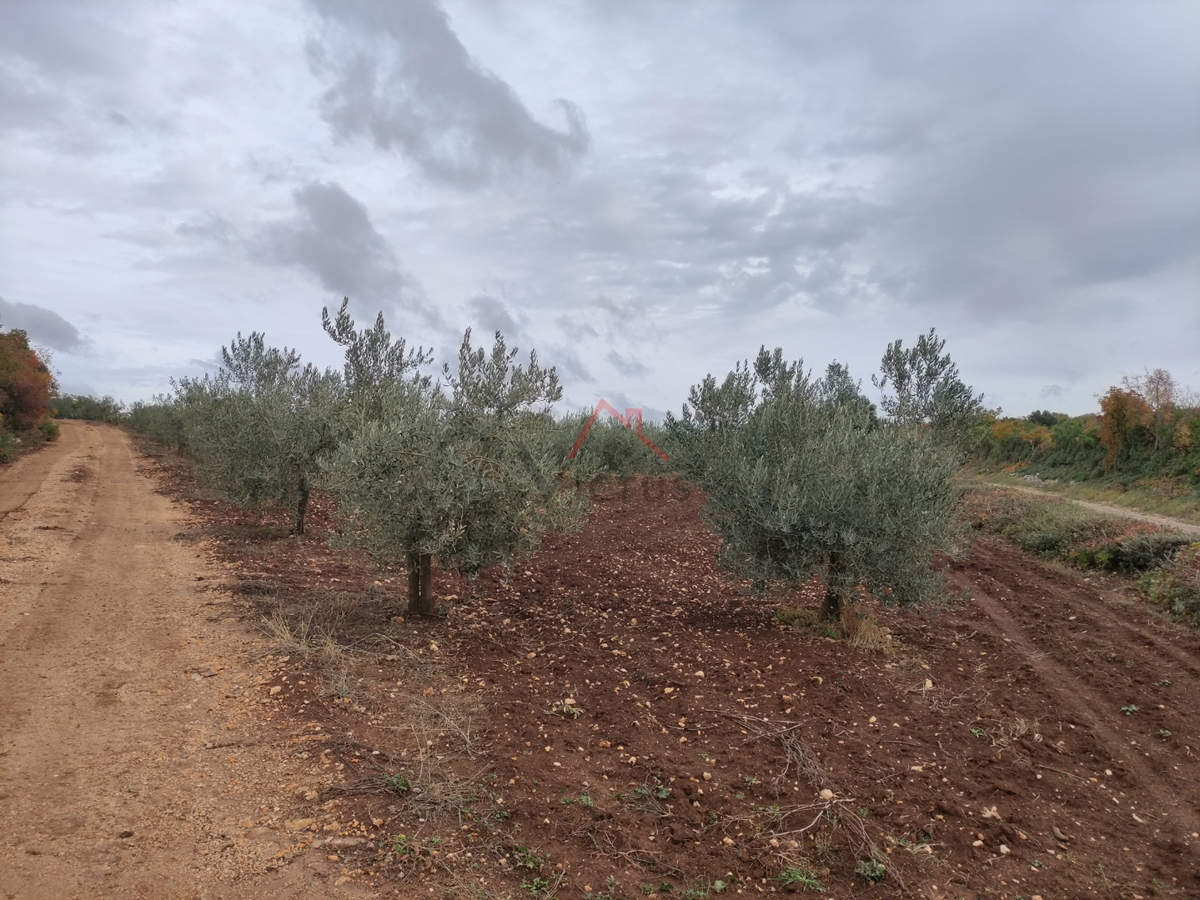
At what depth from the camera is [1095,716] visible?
299 inches

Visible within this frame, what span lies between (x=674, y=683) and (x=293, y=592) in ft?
20.3

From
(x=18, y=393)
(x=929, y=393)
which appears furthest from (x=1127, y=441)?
(x=18, y=393)

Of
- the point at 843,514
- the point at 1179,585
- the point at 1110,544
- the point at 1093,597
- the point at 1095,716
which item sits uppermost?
the point at 843,514

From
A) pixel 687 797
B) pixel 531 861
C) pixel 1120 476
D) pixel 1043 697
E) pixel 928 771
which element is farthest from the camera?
pixel 1120 476

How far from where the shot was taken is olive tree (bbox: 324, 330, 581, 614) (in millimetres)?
8227

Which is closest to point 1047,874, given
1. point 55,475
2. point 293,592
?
point 293,592

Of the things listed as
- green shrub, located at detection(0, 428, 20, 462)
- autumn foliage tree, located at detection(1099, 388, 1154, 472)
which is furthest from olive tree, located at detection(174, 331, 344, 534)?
autumn foliage tree, located at detection(1099, 388, 1154, 472)

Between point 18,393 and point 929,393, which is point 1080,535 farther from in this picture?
point 18,393

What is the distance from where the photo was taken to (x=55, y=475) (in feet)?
80.1

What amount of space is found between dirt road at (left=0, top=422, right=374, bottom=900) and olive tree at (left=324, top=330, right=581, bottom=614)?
2.08 meters

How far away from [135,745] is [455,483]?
381 centimetres

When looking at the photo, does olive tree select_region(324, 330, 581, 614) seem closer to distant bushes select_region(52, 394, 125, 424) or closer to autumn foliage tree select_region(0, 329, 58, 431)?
autumn foliage tree select_region(0, 329, 58, 431)

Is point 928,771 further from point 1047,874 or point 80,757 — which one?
point 80,757

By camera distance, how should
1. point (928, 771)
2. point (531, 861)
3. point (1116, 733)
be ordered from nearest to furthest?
point (531, 861) → point (928, 771) → point (1116, 733)
